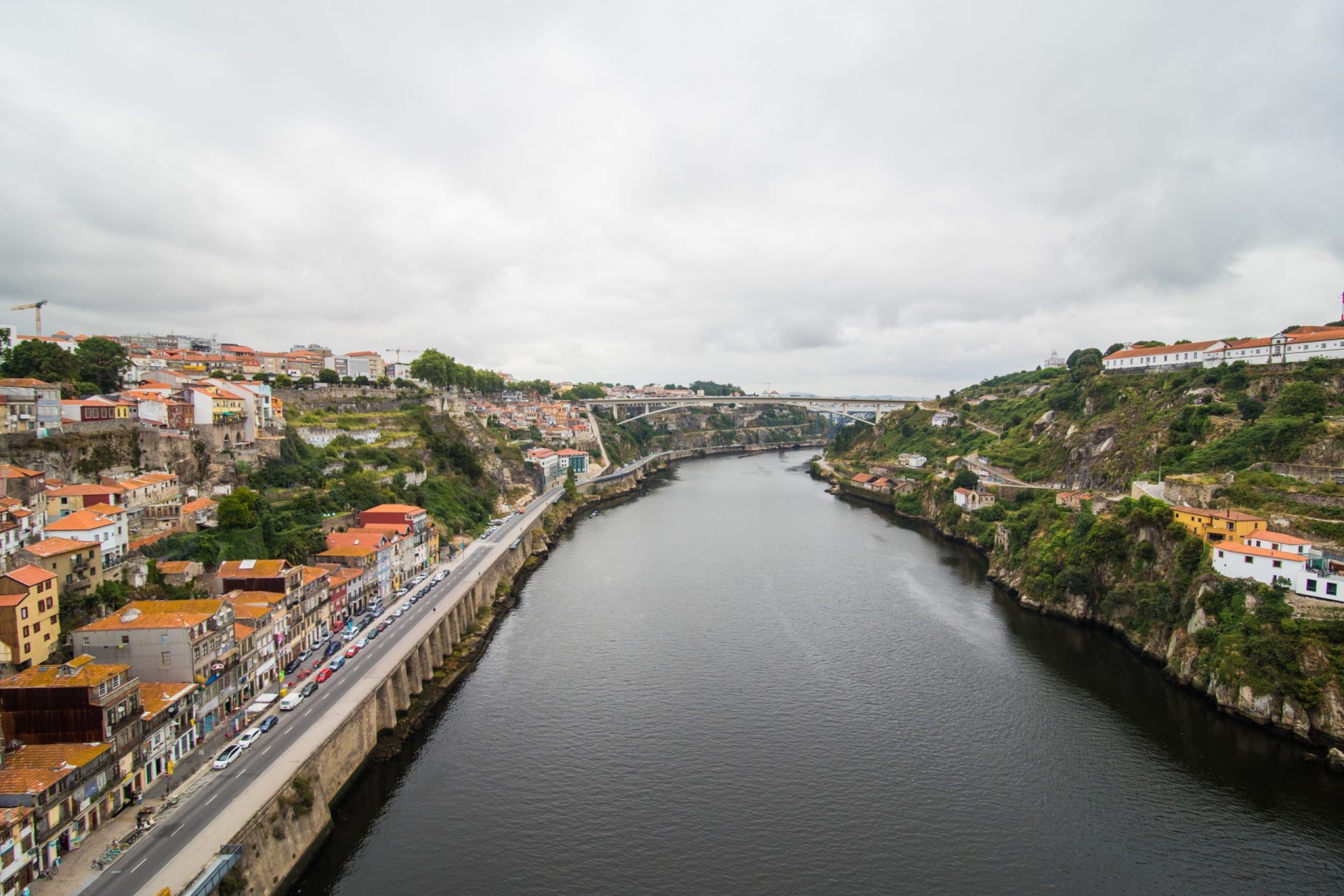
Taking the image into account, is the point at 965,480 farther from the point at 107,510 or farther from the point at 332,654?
the point at 107,510

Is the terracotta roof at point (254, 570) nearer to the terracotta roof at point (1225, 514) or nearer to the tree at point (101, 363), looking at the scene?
the tree at point (101, 363)

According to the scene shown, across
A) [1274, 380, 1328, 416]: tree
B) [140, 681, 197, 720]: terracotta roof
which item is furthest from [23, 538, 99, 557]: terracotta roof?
[1274, 380, 1328, 416]: tree

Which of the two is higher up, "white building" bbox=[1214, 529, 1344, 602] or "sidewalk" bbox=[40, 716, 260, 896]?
"white building" bbox=[1214, 529, 1344, 602]

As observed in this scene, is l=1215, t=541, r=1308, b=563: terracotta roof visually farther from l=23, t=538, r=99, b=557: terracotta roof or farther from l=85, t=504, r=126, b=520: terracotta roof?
l=85, t=504, r=126, b=520: terracotta roof

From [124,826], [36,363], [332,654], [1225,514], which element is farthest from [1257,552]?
[36,363]

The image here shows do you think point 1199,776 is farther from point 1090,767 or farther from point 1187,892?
point 1187,892

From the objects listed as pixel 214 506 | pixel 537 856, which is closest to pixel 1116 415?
pixel 537 856
